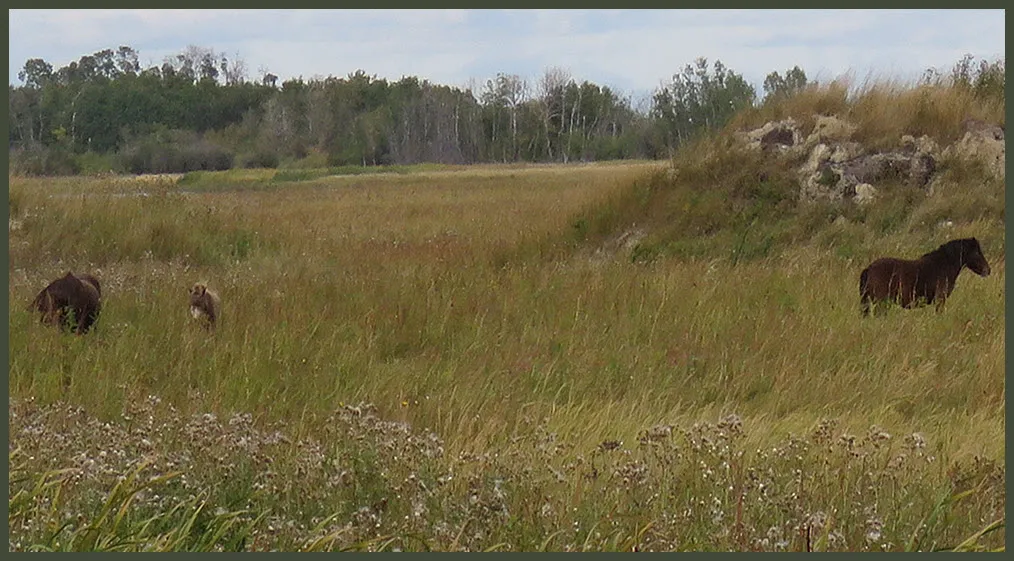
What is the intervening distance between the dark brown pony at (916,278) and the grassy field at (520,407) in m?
0.20

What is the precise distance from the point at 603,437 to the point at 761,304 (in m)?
3.59

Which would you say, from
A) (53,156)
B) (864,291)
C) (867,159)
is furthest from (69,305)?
(53,156)

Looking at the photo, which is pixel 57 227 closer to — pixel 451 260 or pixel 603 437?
pixel 451 260

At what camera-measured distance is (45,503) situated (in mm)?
3355

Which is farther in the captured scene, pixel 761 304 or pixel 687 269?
pixel 687 269

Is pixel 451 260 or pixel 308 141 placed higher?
pixel 308 141

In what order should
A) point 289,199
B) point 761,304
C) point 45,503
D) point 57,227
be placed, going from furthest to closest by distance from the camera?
point 289,199, point 57,227, point 761,304, point 45,503

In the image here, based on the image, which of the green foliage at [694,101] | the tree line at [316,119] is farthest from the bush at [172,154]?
the green foliage at [694,101]

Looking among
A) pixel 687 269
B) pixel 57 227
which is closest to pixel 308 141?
pixel 57 227

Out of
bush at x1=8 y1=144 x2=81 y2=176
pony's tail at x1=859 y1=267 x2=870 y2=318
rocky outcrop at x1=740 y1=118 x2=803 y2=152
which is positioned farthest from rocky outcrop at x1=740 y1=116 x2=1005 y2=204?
bush at x1=8 y1=144 x2=81 y2=176

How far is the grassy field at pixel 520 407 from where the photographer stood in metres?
3.42

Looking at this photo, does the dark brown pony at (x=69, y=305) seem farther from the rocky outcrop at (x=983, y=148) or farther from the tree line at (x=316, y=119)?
the tree line at (x=316, y=119)

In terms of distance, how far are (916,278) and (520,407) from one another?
13.9 ft

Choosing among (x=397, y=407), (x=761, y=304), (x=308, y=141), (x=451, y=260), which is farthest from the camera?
(x=308, y=141)
